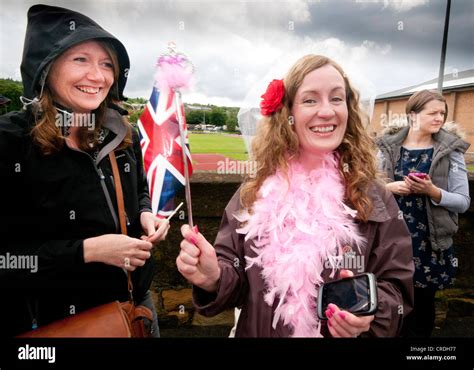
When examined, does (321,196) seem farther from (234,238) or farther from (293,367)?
(293,367)

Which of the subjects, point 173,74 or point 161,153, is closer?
point 173,74

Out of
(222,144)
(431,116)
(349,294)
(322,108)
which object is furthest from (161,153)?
(431,116)

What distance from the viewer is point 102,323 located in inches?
32.7

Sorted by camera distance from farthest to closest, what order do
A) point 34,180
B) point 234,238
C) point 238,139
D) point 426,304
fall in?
point 426,304 → point 238,139 → point 234,238 → point 34,180

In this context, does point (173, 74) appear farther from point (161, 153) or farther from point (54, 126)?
point (161, 153)

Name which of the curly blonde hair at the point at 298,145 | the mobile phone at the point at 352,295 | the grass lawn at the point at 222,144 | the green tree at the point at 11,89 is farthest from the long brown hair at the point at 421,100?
the green tree at the point at 11,89

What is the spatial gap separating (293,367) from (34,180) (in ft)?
2.35

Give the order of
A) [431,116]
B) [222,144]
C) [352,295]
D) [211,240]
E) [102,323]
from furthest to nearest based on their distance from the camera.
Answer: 1. [211,240]
2. [431,116]
3. [222,144]
4. [102,323]
5. [352,295]

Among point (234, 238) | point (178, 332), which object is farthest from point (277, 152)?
point (178, 332)

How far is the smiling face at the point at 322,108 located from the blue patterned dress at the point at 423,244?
1.79 feet

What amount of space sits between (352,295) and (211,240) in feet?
2.38

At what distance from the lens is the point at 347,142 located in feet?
2.86

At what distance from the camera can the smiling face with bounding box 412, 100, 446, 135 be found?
1.18 m

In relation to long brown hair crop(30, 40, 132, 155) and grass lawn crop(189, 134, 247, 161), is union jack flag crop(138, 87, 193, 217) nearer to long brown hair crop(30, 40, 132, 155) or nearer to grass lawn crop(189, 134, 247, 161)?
grass lawn crop(189, 134, 247, 161)
